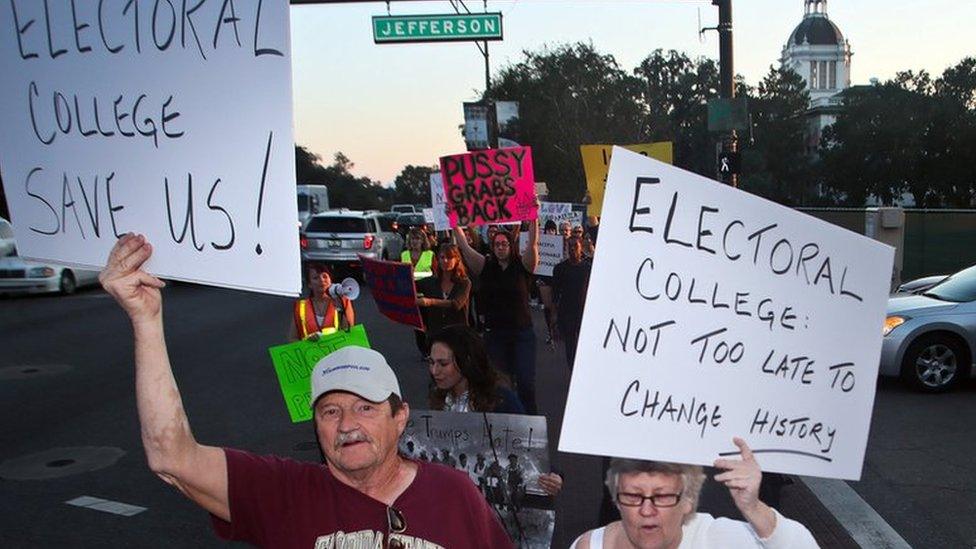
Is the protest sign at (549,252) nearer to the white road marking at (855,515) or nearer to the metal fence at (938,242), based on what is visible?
the white road marking at (855,515)

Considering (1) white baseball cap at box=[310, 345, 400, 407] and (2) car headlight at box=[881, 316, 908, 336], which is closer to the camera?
(1) white baseball cap at box=[310, 345, 400, 407]

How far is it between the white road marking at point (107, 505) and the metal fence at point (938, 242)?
18128mm

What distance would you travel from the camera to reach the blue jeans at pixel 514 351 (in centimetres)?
760

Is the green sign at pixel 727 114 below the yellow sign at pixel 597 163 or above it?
above

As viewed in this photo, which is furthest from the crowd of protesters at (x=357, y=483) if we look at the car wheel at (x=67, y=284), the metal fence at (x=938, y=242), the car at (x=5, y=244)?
the car wheel at (x=67, y=284)

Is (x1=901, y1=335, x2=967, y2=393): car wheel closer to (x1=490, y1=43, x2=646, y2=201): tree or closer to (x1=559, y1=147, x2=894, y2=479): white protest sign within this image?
(x1=559, y1=147, x2=894, y2=479): white protest sign

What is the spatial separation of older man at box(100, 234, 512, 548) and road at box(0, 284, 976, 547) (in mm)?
3263

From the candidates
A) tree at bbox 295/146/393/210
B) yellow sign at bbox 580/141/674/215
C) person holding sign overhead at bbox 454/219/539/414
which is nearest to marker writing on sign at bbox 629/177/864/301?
person holding sign overhead at bbox 454/219/539/414

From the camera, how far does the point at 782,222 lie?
8.56 ft

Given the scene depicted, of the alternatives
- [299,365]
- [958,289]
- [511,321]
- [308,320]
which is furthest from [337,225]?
[299,365]

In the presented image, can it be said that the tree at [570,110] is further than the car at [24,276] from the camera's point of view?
Yes

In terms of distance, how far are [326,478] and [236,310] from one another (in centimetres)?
1701

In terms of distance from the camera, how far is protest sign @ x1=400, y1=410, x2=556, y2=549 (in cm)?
387

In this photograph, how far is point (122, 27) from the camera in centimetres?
258
